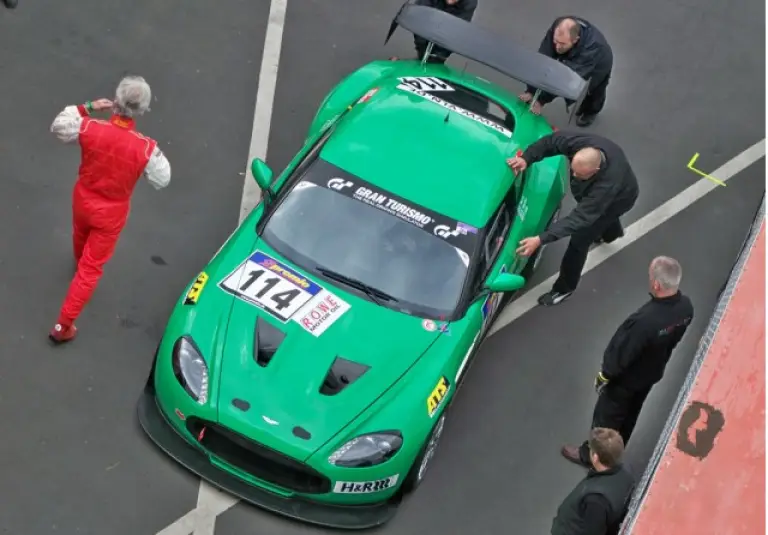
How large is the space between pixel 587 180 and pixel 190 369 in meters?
3.16

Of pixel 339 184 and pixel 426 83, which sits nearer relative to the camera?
pixel 339 184

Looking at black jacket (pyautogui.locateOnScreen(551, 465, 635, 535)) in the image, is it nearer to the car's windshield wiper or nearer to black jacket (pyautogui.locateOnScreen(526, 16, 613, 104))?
the car's windshield wiper

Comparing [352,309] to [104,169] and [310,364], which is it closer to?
[310,364]

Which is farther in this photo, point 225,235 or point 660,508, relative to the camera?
point 225,235

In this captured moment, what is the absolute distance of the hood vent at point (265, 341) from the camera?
23.4ft

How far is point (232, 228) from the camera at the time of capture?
9117mm

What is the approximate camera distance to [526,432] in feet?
27.2

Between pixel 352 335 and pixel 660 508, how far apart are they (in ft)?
7.69

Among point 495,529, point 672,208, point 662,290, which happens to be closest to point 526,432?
point 495,529

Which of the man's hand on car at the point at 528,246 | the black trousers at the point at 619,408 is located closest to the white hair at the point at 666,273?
the black trousers at the point at 619,408

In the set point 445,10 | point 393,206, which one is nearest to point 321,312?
point 393,206

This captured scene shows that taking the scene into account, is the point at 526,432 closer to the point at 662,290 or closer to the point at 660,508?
the point at 662,290

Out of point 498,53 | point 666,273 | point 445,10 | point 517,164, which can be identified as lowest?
point 666,273

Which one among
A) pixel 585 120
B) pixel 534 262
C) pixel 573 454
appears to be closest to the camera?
pixel 573 454
